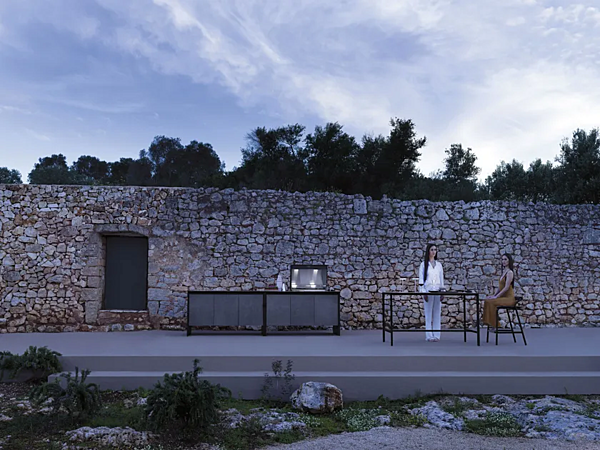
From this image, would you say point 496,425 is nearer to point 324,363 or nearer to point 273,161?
point 324,363

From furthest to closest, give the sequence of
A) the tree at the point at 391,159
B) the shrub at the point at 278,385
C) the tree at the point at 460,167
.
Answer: the tree at the point at 460,167 → the tree at the point at 391,159 → the shrub at the point at 278,385

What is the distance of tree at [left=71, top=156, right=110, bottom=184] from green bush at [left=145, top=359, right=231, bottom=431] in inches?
859

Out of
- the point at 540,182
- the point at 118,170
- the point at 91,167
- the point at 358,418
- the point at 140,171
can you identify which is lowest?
the point at 358,418

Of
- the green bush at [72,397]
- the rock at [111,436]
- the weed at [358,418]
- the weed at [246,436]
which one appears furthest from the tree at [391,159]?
the rock at [111,436]

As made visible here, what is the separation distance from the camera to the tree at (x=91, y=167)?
2420cm

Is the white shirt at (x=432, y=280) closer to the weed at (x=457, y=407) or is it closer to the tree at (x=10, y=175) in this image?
the weed at (x=457, y=407)

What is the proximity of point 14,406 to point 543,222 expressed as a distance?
8.55 m

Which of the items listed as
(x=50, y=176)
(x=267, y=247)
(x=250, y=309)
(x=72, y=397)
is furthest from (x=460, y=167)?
(x=72, y=397)

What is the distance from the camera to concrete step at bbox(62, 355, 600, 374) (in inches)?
217

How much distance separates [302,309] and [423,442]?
146 inches

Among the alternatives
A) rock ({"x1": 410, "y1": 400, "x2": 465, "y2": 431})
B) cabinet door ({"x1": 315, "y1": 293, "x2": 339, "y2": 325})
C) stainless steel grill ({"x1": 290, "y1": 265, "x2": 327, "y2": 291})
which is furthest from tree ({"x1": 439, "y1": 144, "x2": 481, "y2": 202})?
rock ({"x1": 410, "y1": 400, "x2": 465, "y2": 431})

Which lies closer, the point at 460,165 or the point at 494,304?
the point at 494,304

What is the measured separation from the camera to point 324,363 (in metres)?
5.51

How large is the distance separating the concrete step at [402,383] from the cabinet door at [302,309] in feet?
7.03
